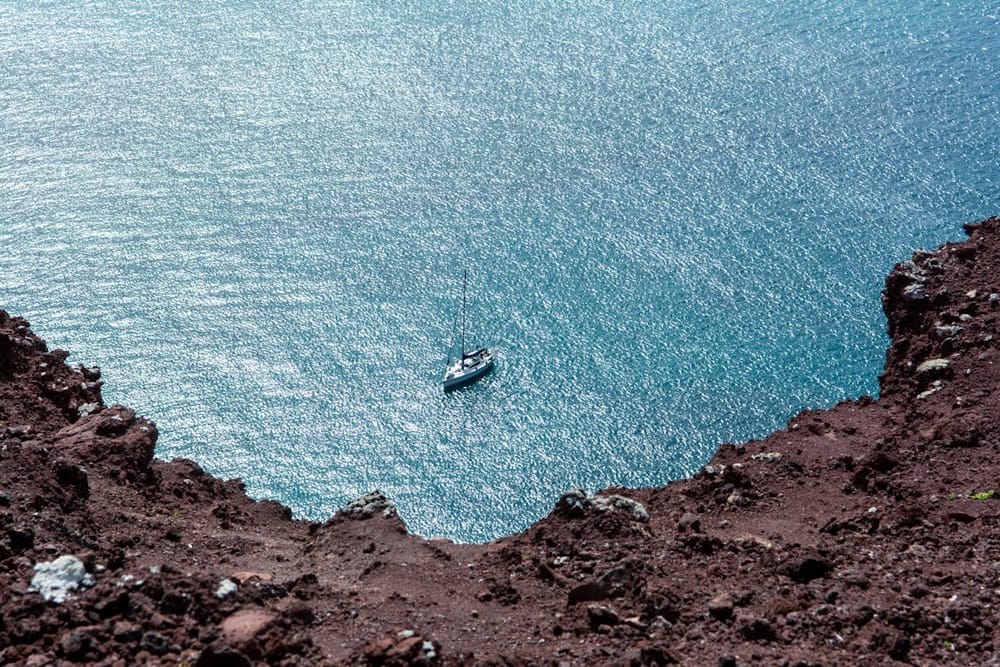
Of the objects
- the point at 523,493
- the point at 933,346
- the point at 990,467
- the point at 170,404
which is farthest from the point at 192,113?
the point at 990,467

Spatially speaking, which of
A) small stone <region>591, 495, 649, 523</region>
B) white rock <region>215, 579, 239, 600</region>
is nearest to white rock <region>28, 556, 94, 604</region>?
white rock <region>215, 579, 239, 600</region>

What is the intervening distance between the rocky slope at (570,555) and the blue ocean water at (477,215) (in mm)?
21158

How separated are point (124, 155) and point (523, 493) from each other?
4703cm

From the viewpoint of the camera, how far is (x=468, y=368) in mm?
65625

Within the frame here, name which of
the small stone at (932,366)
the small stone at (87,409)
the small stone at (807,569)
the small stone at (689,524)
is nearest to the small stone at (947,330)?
the small stone at (932,366)

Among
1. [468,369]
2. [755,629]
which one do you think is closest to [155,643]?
[755,629]

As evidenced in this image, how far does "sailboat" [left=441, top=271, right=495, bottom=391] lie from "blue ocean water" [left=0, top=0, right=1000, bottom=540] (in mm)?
912

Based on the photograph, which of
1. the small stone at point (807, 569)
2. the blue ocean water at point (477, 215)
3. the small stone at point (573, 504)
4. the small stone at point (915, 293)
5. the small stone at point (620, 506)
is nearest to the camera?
the small stone at point (807, 569)

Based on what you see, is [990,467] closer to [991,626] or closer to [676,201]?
[991,626]

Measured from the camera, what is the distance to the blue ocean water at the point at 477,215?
206ft

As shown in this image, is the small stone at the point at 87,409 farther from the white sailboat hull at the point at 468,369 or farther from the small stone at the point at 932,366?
the white sailboat hull at the point at 468,369

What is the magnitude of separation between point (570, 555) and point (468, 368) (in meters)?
36.2

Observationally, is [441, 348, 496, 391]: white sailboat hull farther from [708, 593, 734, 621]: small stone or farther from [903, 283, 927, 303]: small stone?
[708, 593, 734, 621]: small stone

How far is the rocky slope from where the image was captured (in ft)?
73.5
